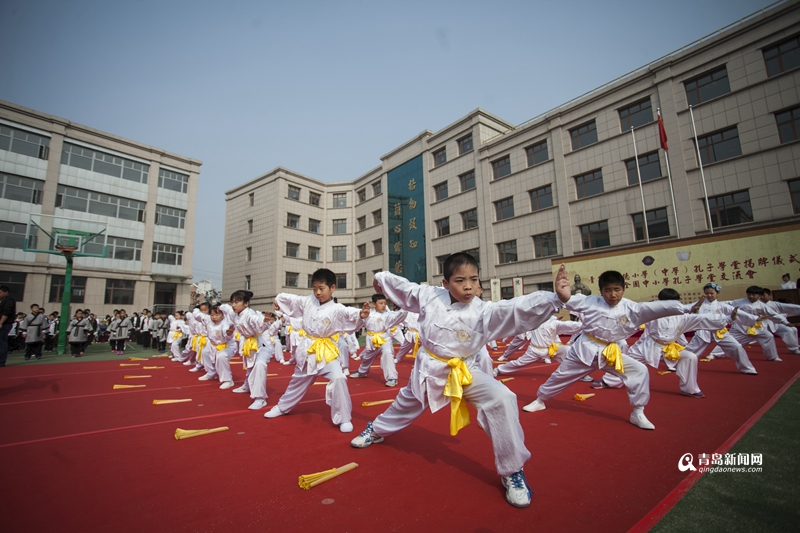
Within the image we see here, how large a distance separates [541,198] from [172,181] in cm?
2651

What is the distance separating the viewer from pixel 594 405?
520 cm

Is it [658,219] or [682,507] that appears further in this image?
[658,219]

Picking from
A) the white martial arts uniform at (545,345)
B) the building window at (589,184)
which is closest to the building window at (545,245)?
the building window at (589,184)

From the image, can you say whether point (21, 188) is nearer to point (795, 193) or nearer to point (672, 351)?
point (672, 351)

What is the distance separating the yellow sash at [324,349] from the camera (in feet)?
14.5

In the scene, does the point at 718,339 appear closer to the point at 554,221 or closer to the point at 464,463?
the point at 464,463

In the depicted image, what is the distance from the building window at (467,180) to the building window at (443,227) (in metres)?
2.39

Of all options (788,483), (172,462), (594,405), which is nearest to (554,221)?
(594,405)

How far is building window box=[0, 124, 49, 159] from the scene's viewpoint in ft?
70.9

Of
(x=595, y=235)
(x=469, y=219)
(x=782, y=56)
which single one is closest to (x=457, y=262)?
(x=595, y=235)

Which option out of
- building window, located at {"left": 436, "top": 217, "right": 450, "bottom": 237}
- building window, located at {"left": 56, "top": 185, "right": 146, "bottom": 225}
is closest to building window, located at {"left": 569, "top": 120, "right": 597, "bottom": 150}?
building window, located at {"left": 436, "top": 217, "right": 450, "bottom": 237}

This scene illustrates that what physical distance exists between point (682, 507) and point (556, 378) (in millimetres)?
2514

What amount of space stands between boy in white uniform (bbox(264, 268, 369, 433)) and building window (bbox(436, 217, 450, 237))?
2090cm

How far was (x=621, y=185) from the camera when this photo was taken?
17484mm
